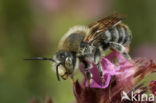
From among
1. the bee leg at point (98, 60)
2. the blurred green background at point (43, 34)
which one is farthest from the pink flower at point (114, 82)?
the blurred green background at point (43, 34)

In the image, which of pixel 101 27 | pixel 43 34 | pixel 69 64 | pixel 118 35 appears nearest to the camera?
pixel 69 64

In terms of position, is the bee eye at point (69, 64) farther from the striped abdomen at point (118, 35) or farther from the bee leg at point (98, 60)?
the striped abdomen at point (118, 35)

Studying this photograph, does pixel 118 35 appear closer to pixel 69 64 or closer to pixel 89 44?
pixel 89 44

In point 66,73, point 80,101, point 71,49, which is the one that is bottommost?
point 80,101

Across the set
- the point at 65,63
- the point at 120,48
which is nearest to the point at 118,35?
the point at 120,48

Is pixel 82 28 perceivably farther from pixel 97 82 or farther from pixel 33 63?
pixel 33 63

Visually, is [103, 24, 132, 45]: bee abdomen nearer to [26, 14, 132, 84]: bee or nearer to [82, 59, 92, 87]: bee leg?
[26, 14, 132, 84]: bee

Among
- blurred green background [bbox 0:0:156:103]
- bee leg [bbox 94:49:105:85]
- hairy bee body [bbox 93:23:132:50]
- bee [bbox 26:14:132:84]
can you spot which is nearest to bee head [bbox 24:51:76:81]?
bee [bbox 26:14:132:84]

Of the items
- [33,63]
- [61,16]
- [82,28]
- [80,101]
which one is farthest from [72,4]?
[80,101]

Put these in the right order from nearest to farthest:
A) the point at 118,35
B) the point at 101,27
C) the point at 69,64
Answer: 1. the point at 69,64
2. the point at 101,27
3. the point at 118,35
